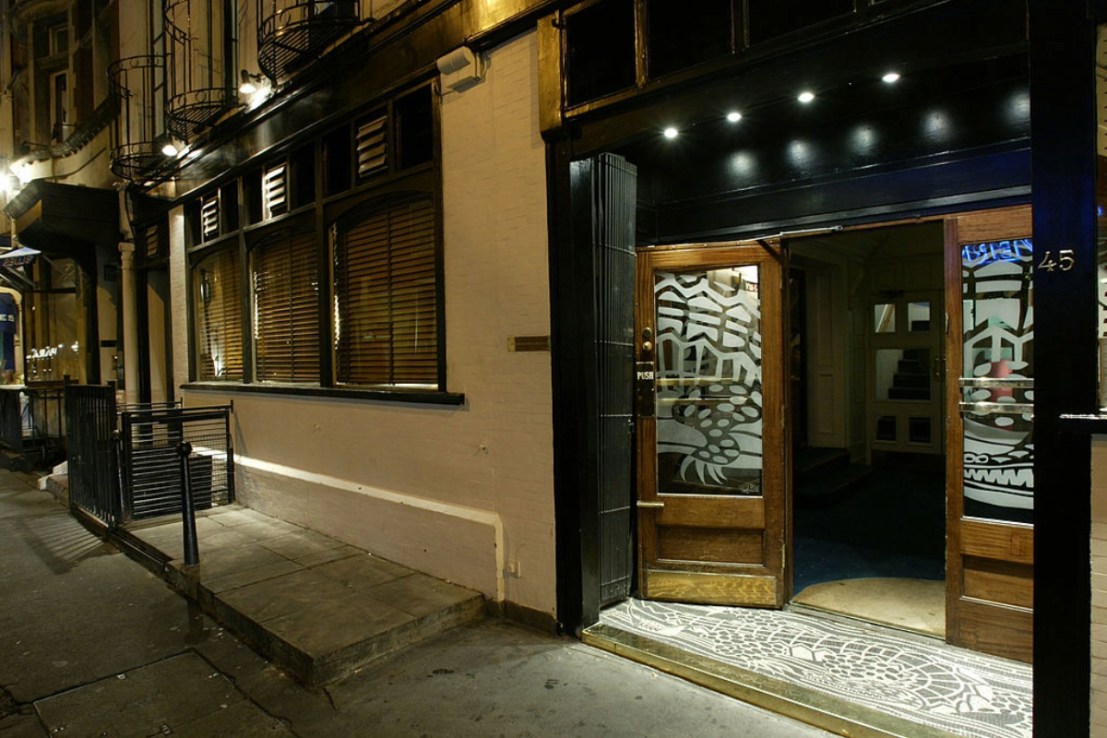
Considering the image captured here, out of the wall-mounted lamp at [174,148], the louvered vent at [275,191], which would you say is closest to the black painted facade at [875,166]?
the louvered vent at [275,191]

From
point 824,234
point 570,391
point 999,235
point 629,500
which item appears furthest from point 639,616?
point 999,235

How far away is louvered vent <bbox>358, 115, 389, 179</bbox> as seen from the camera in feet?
18.4

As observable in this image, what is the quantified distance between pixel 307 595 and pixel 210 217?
19.1ft

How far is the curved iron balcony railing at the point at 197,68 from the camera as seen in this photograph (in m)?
8.04

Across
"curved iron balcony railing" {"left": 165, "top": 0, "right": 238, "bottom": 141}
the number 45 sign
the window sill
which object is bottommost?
the window sill

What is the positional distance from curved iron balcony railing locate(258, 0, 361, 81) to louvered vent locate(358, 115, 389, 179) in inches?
33.3

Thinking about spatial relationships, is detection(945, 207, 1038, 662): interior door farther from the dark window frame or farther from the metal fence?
the metal fence

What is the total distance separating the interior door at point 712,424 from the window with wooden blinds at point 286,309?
3.83 metres

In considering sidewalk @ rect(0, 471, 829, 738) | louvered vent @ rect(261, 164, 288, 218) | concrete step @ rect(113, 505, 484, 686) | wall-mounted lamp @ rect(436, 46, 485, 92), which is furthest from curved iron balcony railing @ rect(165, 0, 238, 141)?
sidewalk @ rect(0, 471, 829, 738)

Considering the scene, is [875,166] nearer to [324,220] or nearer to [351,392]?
[351,392]

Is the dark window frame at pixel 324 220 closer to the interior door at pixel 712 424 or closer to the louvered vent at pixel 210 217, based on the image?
the louvered vent at pixel 210 217

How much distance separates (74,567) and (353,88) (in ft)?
17.3

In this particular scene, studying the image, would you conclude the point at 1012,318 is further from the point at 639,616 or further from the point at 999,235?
the point at 639,616

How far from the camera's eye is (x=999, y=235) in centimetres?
357
